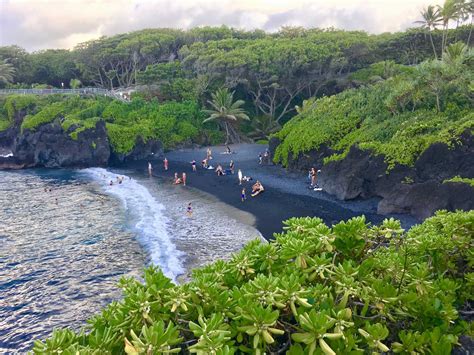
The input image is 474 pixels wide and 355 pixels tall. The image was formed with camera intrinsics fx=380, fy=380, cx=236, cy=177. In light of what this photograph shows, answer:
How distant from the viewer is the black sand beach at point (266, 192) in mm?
26344

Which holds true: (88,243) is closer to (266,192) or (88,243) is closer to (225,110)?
(266,192)

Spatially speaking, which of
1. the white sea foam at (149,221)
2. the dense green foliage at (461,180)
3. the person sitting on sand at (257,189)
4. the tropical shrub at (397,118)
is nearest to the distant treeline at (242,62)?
the tropical shrub at (397,118)

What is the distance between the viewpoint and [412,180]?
25.9 meters

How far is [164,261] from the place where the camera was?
2069cm

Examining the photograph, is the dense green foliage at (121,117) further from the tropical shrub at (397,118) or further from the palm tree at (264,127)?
the tropical shrub at (397,118)

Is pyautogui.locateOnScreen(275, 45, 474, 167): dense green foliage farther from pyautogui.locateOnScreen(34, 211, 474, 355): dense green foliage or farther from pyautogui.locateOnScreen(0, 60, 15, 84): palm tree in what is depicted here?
pyautogui.locateOnScreen(0, 60, 15, 84): palm tree

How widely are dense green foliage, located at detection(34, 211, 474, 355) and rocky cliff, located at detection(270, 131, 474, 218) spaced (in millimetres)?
17197

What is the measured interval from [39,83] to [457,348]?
3385 inches

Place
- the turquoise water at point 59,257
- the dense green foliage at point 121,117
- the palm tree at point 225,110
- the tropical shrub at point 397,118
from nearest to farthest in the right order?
the turquoise water at point 59,257 < the tropical shrub at point 397,118 < the dense green foliage at point 121,117 < the palm tree at point 225,110

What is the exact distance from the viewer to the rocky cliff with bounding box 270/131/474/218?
22578 mm

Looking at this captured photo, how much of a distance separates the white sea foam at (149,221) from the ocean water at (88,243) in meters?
0.06

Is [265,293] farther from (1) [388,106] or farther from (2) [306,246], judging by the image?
(1) [388,106]

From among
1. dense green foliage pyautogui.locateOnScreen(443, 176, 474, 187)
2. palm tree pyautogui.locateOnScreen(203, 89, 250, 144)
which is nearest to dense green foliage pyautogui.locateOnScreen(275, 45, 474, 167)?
dense green foliage pyautogui.locateOnScreen(443, 176, 474, 187)

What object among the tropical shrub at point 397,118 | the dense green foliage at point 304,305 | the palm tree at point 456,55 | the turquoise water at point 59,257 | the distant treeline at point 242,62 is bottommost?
the turquoise water at point 59,257
